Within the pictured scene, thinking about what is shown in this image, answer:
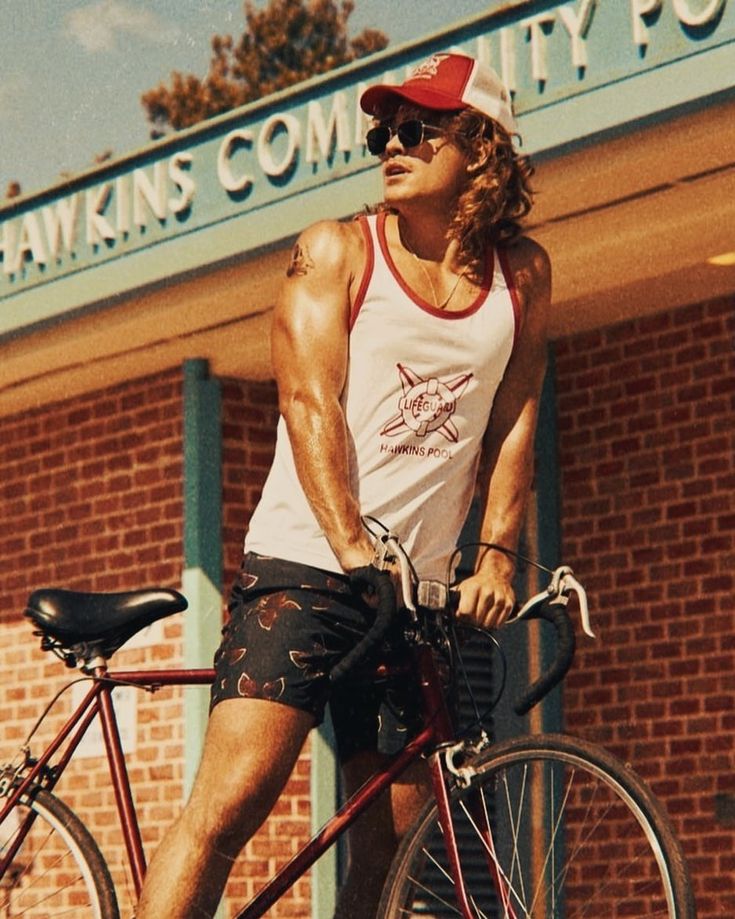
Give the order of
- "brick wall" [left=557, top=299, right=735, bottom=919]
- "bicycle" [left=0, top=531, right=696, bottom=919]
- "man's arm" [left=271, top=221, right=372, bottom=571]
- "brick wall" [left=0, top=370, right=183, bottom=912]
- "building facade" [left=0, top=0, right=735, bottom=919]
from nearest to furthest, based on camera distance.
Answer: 1. "bicycle" [left=0, top=531, right=696, bottom=919]
2. "man's arm" [left=271, top=221, right=372, bottom=571]
3. "building facade" [left=0, top=0, right=735, bottom=919]
4. "brick wall" [left=557, top=299, right=735, bottom=919]
5. "brick wall" [left=0, top=370, right=183, bottom=912]

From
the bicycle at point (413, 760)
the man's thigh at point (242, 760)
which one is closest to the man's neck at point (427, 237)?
the bicycle at point (413, 760)

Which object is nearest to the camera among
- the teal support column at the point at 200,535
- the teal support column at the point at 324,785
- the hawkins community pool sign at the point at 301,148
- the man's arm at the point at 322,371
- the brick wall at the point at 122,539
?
the man's arm at the point at 322,371

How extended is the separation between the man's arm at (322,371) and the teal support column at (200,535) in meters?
5.56

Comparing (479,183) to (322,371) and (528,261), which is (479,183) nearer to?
(528,261)

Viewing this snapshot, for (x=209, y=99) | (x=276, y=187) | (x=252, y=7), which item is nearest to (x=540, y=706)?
(x=276, y=187)

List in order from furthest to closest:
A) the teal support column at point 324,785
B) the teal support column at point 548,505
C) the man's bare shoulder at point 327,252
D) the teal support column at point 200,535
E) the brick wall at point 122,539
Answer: the brick wall at point 122,539, the teal support column at point 200,535, the teal support column at point 324,785, the teal support column at point 548,505, the man's bare shoulder at point 327,252

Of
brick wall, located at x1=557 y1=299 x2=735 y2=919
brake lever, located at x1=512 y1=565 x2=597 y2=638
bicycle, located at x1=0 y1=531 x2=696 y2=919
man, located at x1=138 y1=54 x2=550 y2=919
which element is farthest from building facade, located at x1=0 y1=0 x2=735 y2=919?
brake lever, located at x1=512 y1=565 x2=597 y2=638

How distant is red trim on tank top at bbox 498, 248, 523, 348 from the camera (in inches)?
161

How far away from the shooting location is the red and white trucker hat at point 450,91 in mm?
4059

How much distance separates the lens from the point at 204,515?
9.66m

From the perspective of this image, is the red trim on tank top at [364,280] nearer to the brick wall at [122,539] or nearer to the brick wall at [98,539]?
the brick wall at [122,539]

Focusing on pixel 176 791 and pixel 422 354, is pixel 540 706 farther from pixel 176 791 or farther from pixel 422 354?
pixel 422 354

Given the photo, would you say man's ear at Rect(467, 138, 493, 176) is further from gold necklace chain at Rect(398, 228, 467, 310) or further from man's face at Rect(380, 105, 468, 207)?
gold necklace chain at Rect(398, 228, 467, 310)

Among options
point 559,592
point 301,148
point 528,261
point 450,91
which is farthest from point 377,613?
point 301,148
